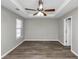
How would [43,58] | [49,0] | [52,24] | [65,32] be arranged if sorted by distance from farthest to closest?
[52,24] < [65,32] < [49,0] < [43,58]

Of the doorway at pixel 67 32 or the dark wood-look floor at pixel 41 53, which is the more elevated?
the doorway at pixel 67 32

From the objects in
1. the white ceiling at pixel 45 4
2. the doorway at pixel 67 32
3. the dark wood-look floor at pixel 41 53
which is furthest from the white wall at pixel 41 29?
the white ceiling at pixel 45 4

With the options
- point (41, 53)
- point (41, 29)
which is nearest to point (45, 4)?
point (41, 53)

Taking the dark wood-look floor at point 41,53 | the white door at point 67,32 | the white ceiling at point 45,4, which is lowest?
the dark wood-look floor at point 41,53

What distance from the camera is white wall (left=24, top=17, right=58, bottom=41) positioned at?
364 inches

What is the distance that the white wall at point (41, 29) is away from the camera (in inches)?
364

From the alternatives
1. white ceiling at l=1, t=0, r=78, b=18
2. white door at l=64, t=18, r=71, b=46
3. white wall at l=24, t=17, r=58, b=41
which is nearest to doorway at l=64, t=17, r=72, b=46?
white door at l=64, t=18, r=71, b=46

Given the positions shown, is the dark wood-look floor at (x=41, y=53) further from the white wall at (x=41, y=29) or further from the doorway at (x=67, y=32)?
the white wall at (x=41, y=29)

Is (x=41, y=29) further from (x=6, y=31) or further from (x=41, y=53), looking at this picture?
(x=6, y=31)

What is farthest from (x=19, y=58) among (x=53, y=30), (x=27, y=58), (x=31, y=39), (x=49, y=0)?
(x=53, y=30)

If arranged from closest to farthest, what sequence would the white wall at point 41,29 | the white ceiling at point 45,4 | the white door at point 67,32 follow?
the white ceiling at point 45,4
the white door at point 67,32
the white wall at point 41,29

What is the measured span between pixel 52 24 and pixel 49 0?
17.2ft

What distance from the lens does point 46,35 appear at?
30.5ft

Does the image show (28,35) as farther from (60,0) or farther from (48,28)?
(60,0)
